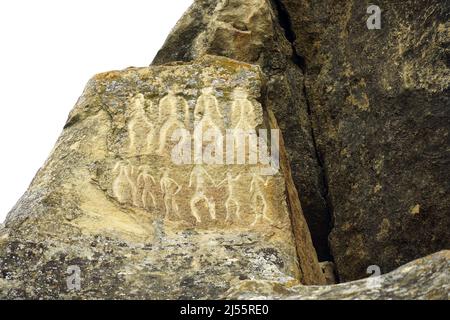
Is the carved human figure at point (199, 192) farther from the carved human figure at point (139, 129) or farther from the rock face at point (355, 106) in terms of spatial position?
the rock face at point (355, 106)

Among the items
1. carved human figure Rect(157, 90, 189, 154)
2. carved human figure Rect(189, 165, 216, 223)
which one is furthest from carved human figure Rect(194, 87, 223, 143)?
carved human figure Rect(189, 165, 216, 223)

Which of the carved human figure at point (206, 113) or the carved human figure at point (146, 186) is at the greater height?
the carved human figure at point (206, 113)

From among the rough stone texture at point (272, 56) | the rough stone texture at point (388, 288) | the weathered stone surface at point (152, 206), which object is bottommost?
the rough stone texture at point (388, 288)

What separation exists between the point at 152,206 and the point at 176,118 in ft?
3.60

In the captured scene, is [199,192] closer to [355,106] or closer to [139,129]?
[139,129]

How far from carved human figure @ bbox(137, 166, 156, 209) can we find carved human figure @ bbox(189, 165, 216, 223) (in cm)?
37

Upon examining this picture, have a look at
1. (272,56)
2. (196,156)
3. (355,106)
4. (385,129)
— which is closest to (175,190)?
(196,156)

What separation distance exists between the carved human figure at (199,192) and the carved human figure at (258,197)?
0.39 meters

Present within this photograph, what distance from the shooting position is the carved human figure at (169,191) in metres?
10.6

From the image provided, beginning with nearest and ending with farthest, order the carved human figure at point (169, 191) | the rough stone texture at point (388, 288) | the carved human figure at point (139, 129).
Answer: the rough stone texture at point (388, 288)
the carved human figure at point (169, 191)
the carved human figure at point (139, 129)

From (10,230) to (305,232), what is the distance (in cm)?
337

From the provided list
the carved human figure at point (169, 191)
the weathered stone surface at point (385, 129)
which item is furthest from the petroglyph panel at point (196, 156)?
the weathered stone surface at point (385, 129)

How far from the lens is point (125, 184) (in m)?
10.8

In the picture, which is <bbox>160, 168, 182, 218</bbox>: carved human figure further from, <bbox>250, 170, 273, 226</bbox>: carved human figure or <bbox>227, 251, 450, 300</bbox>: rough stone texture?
<bbox>227, 251, 450, 300</bbox>: rough stone texture
